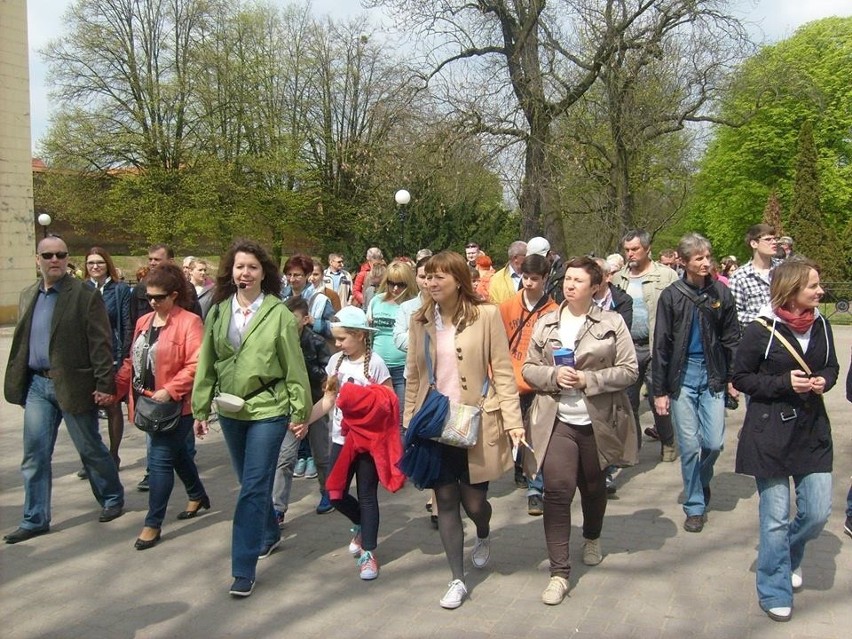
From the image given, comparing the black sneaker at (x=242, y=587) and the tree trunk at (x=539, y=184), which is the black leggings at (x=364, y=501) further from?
the tree trunk at (x=539, y=184)

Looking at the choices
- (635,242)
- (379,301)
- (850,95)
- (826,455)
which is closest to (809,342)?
(826,455)

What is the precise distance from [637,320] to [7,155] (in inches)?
813

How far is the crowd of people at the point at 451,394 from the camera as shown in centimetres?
409

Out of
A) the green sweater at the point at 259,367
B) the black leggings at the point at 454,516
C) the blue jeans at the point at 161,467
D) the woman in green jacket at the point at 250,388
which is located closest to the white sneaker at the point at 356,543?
the woman in green jacket at the point at 250,388

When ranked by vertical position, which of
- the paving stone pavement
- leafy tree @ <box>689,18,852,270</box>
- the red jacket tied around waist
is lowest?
the paving stone pavement

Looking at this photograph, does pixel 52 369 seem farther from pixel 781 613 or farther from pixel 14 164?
pixel 14 164

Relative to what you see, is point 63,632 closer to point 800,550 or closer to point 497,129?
point 800,550

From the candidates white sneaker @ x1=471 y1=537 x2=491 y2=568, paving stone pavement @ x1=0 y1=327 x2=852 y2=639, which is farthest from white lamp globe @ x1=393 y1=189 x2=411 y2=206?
white sneaker @ x1=471 y1=537 x2=491 y2=568

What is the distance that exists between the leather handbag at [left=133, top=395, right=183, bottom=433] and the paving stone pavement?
0.76m

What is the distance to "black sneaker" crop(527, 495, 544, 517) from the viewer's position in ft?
19.0

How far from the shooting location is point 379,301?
6.99 metres

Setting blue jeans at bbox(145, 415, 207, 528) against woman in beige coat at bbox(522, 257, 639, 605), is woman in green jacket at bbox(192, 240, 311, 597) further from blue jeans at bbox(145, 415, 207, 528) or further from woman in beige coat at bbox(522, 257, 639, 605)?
woman in beige coat at bbox(522, 257, 639, 605)

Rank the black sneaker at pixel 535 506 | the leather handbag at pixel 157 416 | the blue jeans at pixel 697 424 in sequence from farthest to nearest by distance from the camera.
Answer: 1. the black sneaker at pixel 535 506
2. the blue jeans at pixel 697 424
3. the leather handbag at pixel 157 416

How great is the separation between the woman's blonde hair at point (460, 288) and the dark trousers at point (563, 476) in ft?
2.48
